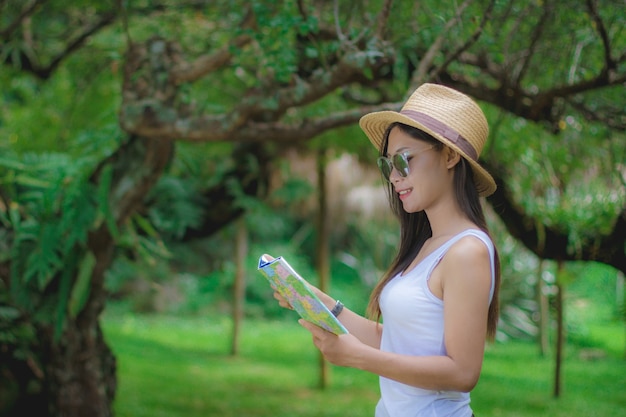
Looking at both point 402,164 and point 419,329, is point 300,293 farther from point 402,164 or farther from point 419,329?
point 402,164

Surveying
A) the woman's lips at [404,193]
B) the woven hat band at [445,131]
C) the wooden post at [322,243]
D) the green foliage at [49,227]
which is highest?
the woven hat band at [445,131]

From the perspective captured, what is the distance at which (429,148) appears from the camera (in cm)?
192

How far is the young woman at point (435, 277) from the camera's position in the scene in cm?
172

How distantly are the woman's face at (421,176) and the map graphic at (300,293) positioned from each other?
Answer: 13.9 inches

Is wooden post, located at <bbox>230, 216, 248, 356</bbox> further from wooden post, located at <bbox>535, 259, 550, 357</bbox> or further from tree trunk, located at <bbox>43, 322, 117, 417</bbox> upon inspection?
tree trunk, located at <bbox>43, 322, 117, 417</bbox>

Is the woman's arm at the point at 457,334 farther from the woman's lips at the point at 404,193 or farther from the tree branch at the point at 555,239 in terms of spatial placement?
the tree branch at the point at 555,239

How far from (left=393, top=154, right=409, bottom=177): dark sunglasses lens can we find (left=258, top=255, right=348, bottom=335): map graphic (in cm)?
38

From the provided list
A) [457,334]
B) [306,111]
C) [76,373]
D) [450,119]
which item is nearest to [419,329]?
[457,334]

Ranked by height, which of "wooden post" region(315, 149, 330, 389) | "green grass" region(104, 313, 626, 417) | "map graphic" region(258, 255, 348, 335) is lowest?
"green grass" region(104, 313, 626, 417)

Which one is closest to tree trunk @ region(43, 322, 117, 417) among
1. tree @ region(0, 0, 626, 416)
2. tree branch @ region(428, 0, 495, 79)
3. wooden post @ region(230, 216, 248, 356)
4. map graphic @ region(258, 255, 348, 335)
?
tree @ region(0, 0, 626, 416)

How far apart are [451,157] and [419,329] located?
17.3 inches

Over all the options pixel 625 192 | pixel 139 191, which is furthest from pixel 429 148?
pixel 139 191

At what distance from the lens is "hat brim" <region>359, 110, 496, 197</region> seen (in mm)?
1861

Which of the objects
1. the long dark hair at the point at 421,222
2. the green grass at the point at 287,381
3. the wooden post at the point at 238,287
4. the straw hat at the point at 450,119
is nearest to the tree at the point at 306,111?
the long dark hair at the point at 421,222
